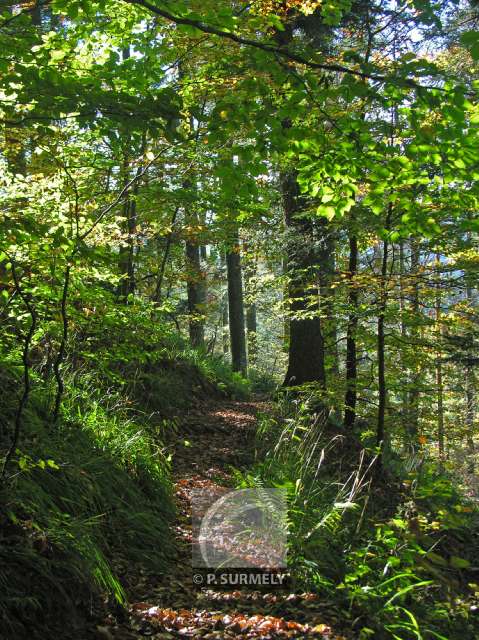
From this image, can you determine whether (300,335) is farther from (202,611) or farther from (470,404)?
(470,404)

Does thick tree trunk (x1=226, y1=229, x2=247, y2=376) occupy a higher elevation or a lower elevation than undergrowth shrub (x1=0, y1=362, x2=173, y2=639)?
higher

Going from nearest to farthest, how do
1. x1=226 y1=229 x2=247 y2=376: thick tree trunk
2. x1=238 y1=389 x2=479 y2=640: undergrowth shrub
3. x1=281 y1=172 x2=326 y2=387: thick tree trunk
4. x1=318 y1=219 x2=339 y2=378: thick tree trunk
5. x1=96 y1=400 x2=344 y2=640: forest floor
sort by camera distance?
1. x1=96 y1=400 x2=344 y2=640: forest floor
2. x1=238 y1=389 x2=479 y2=640: undergrowth shrub
3. x1=318 y1=219 x2=339 y2=378: thick tree trunk
4. x1=281 y1=172 x2=326 y2=387: thick tree trunk
5. x1=226 y1=229 x2=247 y2=376: thick tree trunk

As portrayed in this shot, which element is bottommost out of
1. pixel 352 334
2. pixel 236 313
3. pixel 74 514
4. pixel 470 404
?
pixel 470 404

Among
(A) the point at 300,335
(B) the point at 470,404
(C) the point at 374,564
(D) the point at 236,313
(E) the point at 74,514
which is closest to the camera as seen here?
(E) the point at 74,514

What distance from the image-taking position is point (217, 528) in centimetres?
431

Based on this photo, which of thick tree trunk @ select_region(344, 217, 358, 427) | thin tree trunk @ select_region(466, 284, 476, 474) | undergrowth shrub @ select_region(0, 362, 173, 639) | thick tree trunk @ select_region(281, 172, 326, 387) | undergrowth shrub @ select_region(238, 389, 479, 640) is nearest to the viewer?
undergrowth shrub @ select_region(0, 362, 173, 639)

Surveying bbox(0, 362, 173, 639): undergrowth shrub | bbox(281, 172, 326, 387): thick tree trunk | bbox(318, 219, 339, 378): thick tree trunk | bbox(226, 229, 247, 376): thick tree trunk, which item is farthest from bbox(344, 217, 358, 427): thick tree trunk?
bbox(226, 229, 247, 376): thick tree trunk

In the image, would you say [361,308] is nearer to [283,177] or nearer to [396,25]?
[283,177]

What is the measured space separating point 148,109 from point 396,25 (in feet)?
25.4

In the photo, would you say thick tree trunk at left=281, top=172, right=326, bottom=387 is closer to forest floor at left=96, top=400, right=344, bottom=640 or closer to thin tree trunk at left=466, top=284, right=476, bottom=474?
thin tree trunk at left=466, top=284, right=476, bottom=474

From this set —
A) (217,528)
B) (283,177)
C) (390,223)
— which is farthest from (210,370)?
(217,528)

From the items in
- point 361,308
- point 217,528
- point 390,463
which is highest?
point 361,308

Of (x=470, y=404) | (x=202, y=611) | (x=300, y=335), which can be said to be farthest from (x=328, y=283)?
(x=470, y=404)

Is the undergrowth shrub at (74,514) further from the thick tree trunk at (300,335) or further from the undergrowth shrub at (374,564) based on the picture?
the thick tree trunk at (300,335)
